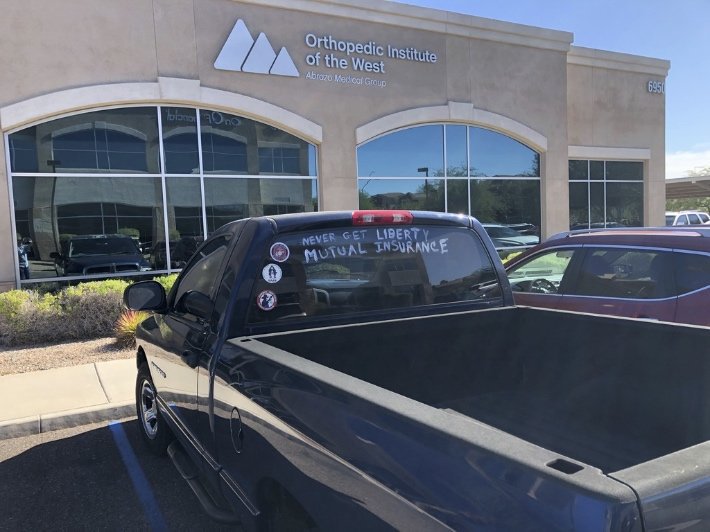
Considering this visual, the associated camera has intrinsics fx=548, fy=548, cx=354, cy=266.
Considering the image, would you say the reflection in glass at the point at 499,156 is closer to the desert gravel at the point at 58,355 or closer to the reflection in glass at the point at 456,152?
the reflection in glass at the point at 456,152

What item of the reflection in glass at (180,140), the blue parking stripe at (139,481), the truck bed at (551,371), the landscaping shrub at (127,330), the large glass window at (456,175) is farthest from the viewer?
the large glass window at (456,175)

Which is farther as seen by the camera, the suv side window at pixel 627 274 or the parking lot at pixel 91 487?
the suv side window at pixel 627 274

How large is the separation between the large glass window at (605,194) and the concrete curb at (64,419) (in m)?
15.1

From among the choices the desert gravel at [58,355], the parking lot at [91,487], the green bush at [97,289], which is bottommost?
the parking lot at [91,487]

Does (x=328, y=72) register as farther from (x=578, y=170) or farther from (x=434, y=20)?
(x=578, y=170)

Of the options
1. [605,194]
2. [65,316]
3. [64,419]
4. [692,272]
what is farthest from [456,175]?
[64,419]

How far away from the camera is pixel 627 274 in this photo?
4.69 metres

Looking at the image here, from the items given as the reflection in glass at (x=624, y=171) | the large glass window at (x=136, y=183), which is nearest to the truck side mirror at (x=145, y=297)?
the large glass window at (x=136, y=183)

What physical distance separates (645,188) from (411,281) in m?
18.6

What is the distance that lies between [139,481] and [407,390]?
2.38m

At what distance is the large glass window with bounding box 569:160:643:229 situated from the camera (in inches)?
681

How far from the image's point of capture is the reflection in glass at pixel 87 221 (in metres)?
10.3

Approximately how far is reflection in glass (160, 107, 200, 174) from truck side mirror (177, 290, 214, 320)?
8.67 meters

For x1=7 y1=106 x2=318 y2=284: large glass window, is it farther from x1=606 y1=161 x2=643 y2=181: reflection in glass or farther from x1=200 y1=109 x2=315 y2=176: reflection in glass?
x1=606 y1=161 x2=643 y2=181: reflection in glass
